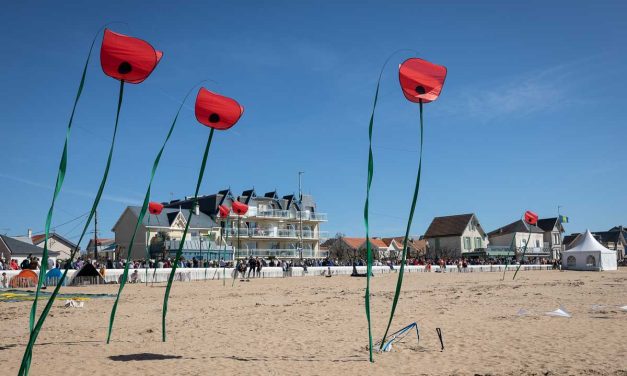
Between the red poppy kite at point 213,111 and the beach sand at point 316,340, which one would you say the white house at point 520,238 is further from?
the red poppy kite at point 213,111

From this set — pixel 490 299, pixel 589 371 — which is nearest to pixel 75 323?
pixel 589 371

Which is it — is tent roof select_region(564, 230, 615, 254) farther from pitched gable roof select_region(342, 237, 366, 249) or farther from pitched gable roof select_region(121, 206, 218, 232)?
pitched gable roof select_region(342, 237, 366, 249)

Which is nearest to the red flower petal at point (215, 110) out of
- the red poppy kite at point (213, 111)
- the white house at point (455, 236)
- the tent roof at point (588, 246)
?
the red poppy kite at point (213, 111)

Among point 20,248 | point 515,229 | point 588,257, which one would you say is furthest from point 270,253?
point 515,229

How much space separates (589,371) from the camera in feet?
26.5

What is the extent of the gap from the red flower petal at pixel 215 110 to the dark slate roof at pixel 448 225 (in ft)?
233

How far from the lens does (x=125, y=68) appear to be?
8.09m

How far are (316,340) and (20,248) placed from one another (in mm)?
48633

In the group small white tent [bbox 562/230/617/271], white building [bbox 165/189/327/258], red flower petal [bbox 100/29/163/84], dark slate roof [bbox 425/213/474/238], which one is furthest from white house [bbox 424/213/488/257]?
red flower petal [bbox 100/29/163/84]

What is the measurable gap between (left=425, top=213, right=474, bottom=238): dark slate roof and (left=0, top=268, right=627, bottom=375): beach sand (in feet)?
199

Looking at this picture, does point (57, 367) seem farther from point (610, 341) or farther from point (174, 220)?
point (174, 220)

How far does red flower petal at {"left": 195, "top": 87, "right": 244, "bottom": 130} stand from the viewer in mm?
10070

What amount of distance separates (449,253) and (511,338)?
224ft

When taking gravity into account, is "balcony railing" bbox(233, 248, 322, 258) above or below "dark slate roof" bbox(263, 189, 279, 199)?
below
